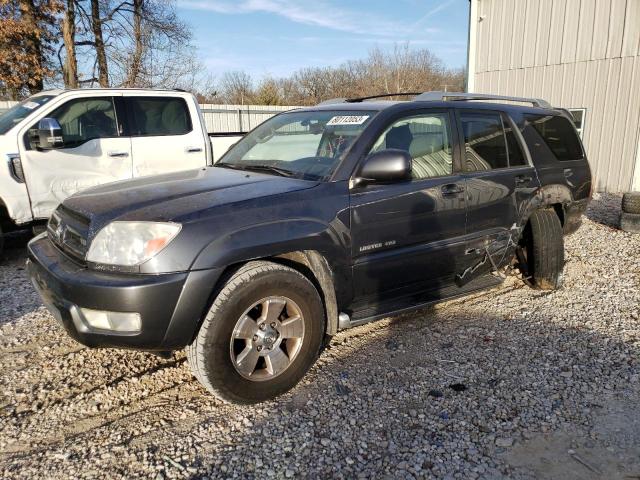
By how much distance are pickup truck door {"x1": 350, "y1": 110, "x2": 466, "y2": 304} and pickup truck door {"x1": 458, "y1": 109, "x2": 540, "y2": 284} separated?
0.15 m

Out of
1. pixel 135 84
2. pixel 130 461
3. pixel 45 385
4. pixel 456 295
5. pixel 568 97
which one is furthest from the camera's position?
pixel 135 84

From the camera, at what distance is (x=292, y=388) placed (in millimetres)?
3105

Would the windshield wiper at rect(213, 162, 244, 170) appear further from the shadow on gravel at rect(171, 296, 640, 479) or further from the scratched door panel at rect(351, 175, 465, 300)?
the shadow on gravel at rect(171, 296, 640, 479)

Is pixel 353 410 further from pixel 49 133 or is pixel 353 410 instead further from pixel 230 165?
pixel 49 133

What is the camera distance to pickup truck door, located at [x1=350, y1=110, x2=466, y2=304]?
3270 mm

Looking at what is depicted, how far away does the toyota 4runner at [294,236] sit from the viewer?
8.58 feet

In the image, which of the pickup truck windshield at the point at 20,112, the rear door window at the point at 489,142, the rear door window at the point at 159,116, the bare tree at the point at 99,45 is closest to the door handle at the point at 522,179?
the rear door window at the point at 489,142

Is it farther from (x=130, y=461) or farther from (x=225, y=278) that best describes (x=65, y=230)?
(x=130, y=461)

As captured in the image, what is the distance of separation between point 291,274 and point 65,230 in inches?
57.2

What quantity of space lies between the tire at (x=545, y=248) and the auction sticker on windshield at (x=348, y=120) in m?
2.10

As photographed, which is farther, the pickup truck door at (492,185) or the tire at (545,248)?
the tire at (545,248)

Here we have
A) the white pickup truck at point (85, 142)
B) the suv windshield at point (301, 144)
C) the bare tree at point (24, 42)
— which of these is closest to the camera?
the suv windshield at point (301, 144)

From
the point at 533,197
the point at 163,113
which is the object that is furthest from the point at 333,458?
the point at 163,113

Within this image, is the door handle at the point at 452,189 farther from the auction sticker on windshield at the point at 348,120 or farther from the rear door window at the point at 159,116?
the rear door window at the point at 159,116
